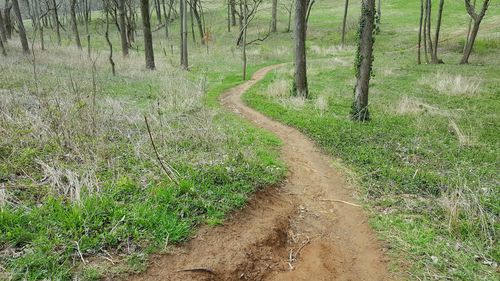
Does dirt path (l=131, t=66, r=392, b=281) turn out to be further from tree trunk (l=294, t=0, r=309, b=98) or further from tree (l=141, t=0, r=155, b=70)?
tree (l=141, t=0, r=155, b=70)

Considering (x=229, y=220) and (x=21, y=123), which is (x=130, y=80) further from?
(x=229, y=220)

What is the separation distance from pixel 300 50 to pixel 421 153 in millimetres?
6892

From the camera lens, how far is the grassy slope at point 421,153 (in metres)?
4.84

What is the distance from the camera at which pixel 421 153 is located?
8234mm

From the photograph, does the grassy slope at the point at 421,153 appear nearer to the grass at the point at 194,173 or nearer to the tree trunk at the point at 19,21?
the grass at the point at 194,173

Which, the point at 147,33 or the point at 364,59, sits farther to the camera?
the point at 147,33

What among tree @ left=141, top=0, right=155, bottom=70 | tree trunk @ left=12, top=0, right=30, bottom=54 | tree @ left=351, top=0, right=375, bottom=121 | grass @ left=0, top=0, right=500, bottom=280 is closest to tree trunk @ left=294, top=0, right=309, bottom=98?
grass @ left=0, top=0, right=500, bottom=280

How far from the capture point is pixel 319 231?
5504mm

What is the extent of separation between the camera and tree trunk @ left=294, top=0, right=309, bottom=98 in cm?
1303

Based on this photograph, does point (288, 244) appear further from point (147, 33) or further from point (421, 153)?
point (147, 33)

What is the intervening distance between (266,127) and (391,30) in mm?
37615

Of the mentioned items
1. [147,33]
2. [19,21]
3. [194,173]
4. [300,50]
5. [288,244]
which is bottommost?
[288,244]

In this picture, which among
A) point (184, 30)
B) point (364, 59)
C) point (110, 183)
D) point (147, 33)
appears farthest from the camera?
point (184, 30)

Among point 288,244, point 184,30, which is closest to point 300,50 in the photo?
point 288,244
